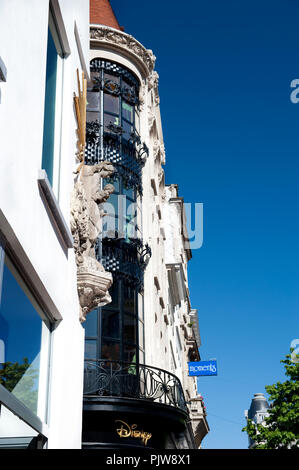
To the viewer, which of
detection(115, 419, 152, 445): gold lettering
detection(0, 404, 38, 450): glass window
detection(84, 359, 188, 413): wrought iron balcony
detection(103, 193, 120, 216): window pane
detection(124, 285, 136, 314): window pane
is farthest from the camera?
detection(103, 193, 120, 216): window pane

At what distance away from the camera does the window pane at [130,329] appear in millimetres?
18125

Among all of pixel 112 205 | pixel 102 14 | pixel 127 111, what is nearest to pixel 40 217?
pixel 112 205

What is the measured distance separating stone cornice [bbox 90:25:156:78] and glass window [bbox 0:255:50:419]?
17868 millimetres

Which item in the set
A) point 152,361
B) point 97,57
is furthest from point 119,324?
point 97,57

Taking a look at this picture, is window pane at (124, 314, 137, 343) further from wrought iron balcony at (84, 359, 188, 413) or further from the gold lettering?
the gold lettering

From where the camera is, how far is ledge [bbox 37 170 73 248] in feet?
21.0

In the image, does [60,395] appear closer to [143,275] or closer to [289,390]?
[143,275]

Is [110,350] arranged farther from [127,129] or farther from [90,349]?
[127,129]

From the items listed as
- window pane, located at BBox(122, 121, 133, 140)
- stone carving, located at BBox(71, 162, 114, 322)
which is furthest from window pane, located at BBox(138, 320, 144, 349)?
stone carving, located at BBox(71, 162, 114, 322)

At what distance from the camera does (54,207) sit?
6918mm

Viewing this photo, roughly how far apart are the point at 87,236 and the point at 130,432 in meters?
9.02

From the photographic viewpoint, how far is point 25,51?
6.04 meters

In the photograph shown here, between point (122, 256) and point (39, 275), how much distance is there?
1286 cm

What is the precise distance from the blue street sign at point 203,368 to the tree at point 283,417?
565 centimetres
